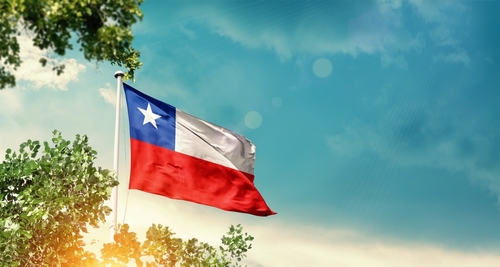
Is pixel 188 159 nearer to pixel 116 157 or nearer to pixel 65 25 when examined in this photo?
pixel 116 157

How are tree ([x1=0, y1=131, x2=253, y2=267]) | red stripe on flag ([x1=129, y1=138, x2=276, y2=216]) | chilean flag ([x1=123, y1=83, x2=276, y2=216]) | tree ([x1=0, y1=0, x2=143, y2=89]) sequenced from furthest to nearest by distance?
chilean flag ([x1=123, y1=83, x2=276, y2=216]) < red stripe on flag ([x1=129, y1=138, x2=276, y2=216]) < tree ([x1=0, y1=131, x2=253, y2=267]) < tree ([x1=0, y1=0, x2=143, y2=89])

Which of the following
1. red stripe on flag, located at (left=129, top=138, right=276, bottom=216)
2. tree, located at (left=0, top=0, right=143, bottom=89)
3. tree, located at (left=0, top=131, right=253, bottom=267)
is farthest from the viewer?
red stripe on flag, located at (left=129, top=138, right=276, bottom=216)

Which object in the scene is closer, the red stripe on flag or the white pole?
the white pole

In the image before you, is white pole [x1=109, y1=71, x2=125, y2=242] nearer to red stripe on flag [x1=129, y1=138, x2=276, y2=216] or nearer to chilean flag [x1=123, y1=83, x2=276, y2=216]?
chilean flag [x1=123, y1=83, x2=276, y2=216]

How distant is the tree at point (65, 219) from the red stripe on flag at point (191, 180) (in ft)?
7.69

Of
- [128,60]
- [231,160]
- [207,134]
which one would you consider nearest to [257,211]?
[231,160]

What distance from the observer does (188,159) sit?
15.4 metres

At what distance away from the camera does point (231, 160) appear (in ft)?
54.4

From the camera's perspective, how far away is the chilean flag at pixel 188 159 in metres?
14.5

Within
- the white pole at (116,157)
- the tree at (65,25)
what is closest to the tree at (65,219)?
the white pole at (116,157)

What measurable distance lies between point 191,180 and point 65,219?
453cm

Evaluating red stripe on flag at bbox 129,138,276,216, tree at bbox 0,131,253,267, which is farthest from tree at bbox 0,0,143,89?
Result: red stripe on flag at bbox 129,138,276,216

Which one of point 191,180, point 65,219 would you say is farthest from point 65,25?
point 191,180

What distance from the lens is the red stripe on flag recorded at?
1429 centimetres
